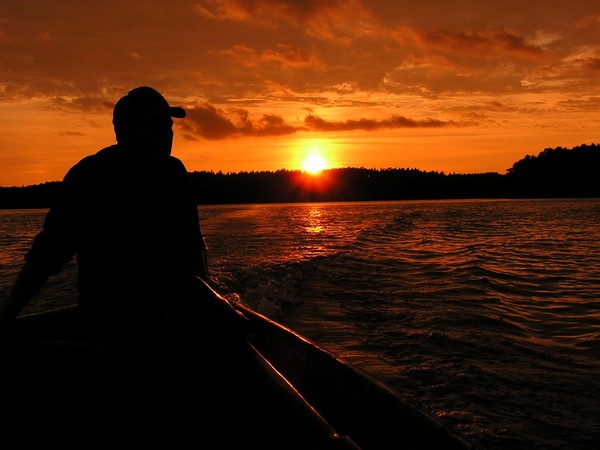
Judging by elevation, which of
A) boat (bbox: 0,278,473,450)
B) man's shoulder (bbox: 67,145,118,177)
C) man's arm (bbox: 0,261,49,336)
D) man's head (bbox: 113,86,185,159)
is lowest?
boat (bbox: 0,278,473,450)

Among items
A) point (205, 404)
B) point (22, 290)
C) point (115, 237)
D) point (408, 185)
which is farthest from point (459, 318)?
point (408, 185)

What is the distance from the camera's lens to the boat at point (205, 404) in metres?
2.50

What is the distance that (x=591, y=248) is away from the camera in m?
18.3

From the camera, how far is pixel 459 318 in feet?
27.1

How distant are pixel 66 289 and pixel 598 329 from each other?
10.9m

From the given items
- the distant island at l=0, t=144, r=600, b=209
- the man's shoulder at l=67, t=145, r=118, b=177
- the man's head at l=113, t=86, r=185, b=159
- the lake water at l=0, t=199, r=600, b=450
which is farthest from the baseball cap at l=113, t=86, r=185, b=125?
the distant island at l=0, t=144, r=600, b=209

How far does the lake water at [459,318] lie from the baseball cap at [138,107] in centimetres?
261

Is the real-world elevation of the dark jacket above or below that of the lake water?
above

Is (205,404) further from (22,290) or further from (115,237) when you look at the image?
(22,290)

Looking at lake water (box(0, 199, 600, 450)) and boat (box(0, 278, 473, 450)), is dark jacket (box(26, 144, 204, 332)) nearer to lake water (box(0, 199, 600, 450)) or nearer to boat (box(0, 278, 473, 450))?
boat (box(0, 278, 473, 450))

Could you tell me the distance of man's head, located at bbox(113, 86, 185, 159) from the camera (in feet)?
9.76

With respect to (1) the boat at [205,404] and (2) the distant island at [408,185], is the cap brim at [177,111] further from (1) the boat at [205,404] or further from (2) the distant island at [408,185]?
(2) the distant island at [408,185]

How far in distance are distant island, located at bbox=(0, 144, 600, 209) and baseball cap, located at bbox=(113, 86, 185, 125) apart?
333ft

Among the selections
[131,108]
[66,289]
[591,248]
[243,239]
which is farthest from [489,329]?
[243,239]
